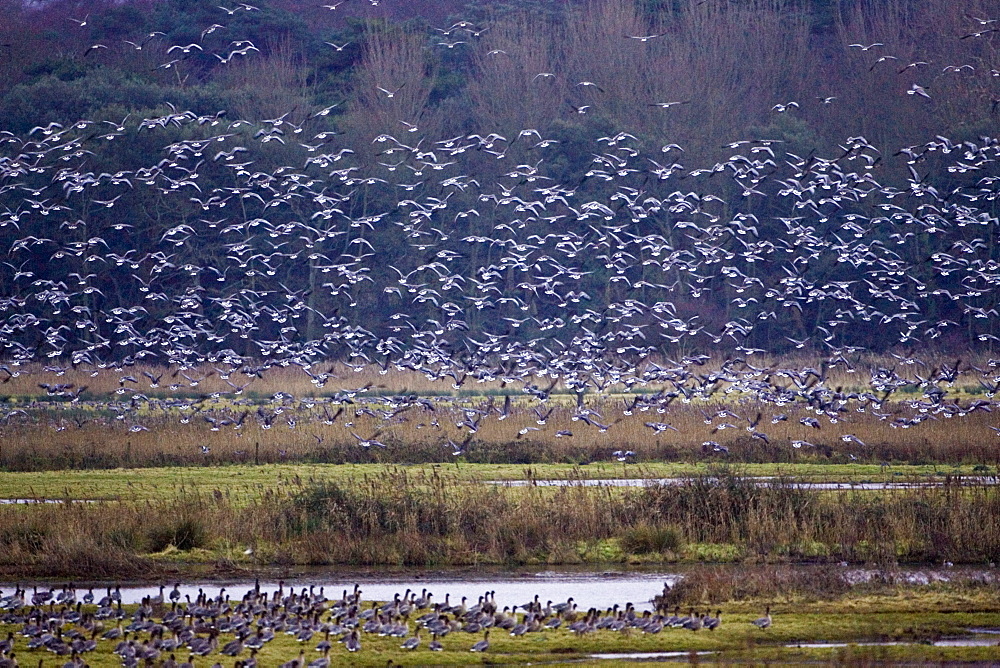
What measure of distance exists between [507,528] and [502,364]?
2231cm

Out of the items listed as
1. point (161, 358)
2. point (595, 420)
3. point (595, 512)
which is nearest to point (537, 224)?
point (161, 358)

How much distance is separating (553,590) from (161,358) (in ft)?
134

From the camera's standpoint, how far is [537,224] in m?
63.7

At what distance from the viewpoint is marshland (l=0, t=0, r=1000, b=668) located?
18.0 metres

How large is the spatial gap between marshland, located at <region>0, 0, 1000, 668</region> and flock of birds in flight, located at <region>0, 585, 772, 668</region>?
0.21 feet

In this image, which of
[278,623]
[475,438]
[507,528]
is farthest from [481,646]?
[475,438]

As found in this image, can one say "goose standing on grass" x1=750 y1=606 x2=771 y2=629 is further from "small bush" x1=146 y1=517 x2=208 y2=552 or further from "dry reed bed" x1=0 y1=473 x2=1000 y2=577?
"small bush" x1=146 y1=517 x2=208 y2=552

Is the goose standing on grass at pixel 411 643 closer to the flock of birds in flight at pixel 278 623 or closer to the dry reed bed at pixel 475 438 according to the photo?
the flock of birds in flight at pixel 278 623

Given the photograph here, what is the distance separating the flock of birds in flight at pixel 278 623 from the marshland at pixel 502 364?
0.07m

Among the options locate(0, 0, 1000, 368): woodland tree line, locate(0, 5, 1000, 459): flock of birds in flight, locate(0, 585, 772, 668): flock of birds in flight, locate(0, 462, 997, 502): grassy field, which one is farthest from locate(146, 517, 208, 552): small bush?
locate(0, 0, 1000, 368): woodland tree line

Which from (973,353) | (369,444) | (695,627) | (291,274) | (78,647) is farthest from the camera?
(291,274)

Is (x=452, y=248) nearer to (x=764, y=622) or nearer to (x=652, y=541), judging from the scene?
(x=652, y=541)

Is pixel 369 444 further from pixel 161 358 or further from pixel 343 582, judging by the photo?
pixel 161 358

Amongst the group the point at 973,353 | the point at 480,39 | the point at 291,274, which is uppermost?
the point at 480,39
